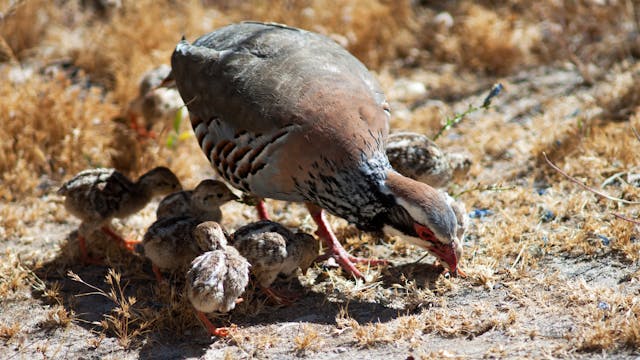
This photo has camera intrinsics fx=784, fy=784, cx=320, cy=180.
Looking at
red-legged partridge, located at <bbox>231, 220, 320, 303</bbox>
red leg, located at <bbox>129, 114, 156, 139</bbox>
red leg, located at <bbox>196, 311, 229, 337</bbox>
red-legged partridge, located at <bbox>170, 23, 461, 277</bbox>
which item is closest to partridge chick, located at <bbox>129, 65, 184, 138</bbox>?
red leg, located at <bbox>129, 114, 156, 139</bbox>

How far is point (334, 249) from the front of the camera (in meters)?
5.08

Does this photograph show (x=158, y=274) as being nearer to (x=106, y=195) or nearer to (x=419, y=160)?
(x=106, y=195)

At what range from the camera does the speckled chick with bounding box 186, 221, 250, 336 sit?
4.09 m

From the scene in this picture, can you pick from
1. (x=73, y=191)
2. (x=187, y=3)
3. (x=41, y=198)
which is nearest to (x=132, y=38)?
(x=187, y=3)

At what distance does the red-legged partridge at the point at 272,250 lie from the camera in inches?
175

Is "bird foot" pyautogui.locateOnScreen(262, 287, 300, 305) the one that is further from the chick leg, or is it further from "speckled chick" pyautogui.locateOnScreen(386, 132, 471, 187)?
"speckled chick" pyautogui.locateOnScreen(386, 132, 471, 187)

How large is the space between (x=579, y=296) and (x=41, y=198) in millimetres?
4106

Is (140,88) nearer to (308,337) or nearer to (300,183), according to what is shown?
(300,183)

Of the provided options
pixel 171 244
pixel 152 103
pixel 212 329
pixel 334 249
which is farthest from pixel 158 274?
pixel 152 103

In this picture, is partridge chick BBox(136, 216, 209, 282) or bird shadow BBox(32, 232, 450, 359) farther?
Answer: partridge chick BBox(136, 216, 209, 282)

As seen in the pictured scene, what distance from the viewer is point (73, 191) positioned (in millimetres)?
5184

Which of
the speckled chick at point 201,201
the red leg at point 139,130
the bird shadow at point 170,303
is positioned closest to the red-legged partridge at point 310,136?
the speckled chick at point 201,201

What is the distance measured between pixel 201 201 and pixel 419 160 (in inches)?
58.9

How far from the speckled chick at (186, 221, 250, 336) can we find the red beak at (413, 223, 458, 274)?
0.99 metres
